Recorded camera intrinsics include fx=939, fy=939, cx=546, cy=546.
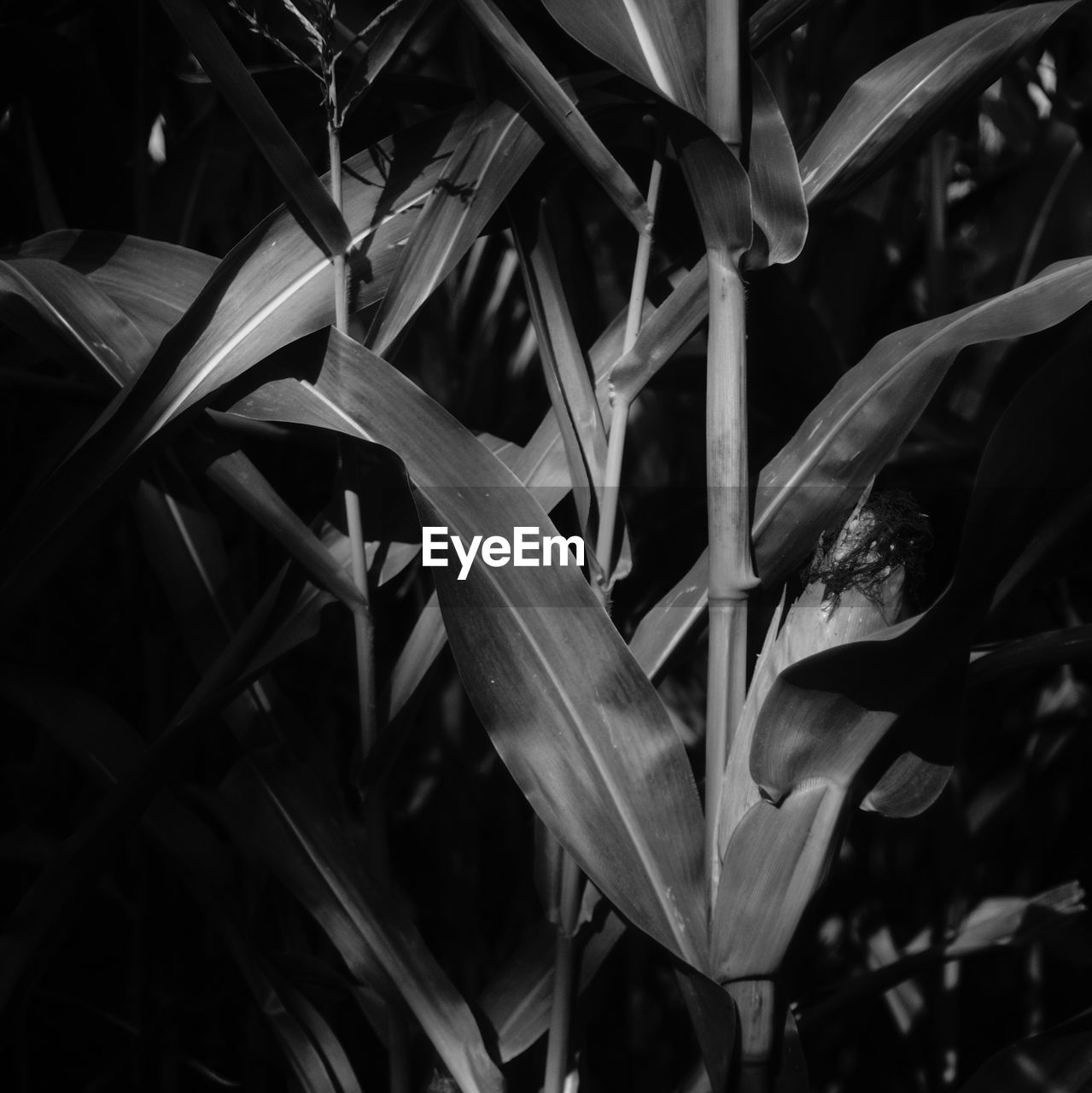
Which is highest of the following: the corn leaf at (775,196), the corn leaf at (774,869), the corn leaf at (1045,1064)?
the corn leaf at (775,196)

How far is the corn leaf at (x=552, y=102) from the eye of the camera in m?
0.38

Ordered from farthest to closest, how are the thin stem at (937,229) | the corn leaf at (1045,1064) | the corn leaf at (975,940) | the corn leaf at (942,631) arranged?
the thin stem at (937,229) < the corn leaf at (975,940) < the corn leaf at (1045,1064) < the corn leaf at (942,631)

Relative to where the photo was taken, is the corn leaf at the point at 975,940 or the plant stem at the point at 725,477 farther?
the corn leaf at the point at 975,940

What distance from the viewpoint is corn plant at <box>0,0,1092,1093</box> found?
14.5 inches

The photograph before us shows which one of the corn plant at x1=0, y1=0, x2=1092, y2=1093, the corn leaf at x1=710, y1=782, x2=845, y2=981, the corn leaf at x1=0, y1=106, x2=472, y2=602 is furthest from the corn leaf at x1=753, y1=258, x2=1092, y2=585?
the corn leaf at x1=0, y1=106, x2=472, y2=602

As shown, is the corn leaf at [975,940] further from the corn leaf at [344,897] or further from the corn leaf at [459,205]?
the corn leaf at [459,205]

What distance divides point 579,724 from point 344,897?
0.16m

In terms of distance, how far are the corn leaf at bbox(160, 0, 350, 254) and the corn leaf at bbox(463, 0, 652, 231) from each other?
3.7 inches

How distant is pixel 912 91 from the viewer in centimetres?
43

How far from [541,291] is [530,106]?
3.3 inches

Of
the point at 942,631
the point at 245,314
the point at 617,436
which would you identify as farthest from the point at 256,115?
the point at 942,631

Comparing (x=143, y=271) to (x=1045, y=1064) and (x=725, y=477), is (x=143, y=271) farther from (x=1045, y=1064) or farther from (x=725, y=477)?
(x=1045, y=1064)

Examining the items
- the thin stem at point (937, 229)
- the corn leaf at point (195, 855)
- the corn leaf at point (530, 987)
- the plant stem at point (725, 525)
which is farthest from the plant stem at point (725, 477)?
the thin stem at point (937, 229)

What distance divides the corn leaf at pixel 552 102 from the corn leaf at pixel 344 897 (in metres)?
0.32
